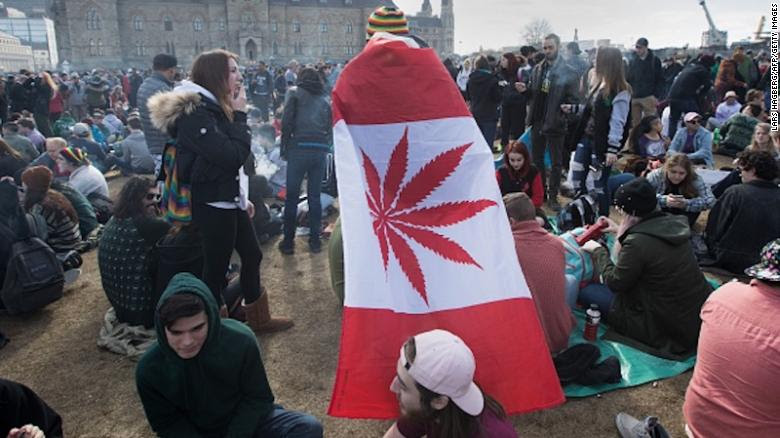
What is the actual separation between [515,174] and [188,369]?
368cm

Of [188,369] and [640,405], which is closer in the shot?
[188,369]

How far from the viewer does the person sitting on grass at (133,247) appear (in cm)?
366

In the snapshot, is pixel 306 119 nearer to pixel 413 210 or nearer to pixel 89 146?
pixel 413 210

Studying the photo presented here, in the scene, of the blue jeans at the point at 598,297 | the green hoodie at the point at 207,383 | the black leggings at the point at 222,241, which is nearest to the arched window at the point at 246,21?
the black leggings at the point at 222,241

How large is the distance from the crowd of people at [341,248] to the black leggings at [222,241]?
0.01 m

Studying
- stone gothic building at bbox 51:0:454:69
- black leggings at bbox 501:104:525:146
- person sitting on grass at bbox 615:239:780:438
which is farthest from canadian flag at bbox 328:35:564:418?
stone gothic building at bbox 51:0:454:69

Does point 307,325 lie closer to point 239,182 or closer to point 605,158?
point 239,182

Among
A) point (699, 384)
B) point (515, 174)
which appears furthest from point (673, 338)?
point (515, 174)

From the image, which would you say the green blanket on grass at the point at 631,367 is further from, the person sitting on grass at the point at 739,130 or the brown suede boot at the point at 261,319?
the person sitting on grass at the point at 739,130

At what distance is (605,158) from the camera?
5.76 m

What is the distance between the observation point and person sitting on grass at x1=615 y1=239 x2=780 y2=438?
7.04 ft

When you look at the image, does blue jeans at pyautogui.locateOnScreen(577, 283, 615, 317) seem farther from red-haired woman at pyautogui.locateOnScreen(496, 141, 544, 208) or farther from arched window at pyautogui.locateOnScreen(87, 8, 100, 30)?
arched window at pyautogui.locateOnScreen(87, 8, 100, 30)

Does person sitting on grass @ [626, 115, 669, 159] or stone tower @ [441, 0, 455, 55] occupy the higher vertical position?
stone tower @ [441, 0, 455, 55]

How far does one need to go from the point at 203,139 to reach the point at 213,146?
0.22ft
